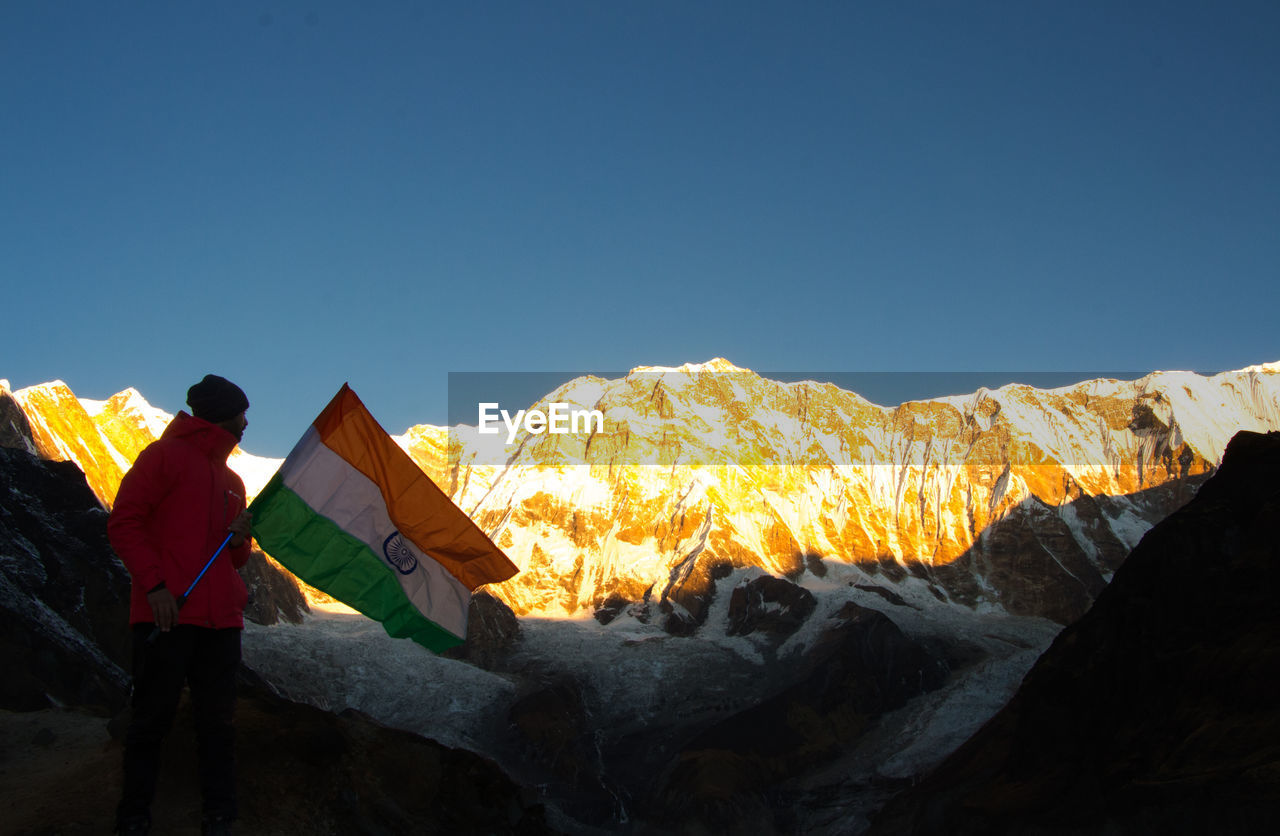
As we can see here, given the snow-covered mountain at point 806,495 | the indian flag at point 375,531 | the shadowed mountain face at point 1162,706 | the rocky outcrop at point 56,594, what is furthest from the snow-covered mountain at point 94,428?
the indian flag at point 375,531

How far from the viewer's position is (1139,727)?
4628 centimetres

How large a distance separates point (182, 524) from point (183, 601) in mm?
644

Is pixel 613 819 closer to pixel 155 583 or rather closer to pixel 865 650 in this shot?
pixel 865 650

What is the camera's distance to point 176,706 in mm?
8430

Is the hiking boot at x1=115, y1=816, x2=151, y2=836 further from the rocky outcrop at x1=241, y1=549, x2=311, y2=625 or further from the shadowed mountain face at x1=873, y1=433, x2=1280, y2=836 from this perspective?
the rocky outcrop at x1=241, y1=549, x2=311, y2=625

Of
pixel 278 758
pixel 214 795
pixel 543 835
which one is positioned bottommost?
pixel 543 835

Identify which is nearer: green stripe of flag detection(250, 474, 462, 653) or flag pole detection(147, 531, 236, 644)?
flag pole detection(147, 531, 236, 644)

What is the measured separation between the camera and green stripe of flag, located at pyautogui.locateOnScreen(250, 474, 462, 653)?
1150cm

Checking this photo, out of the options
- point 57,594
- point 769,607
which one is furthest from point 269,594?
point 57,594

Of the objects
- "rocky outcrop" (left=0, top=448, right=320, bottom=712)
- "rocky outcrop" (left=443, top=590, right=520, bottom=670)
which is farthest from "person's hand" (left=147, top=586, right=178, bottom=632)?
"rocky outcrop" (left=443, top=590, right=520, bottom=670)

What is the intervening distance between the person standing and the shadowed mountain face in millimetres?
33447

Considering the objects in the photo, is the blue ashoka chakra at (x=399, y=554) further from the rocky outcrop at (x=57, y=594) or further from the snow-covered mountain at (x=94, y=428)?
the snow-covered mountain at (x=94, y=428)

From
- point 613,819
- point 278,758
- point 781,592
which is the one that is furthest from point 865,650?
point 278,758

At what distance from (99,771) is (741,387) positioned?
609 ft
